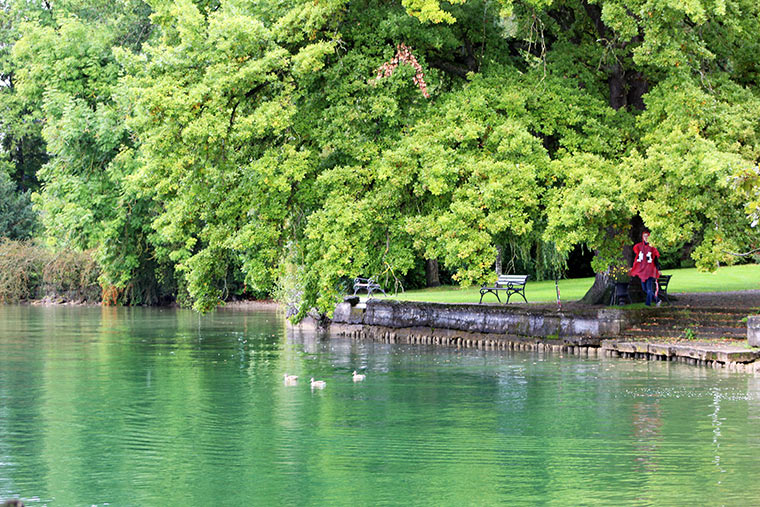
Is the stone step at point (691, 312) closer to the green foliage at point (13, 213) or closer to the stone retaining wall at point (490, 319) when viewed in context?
the stone retaining wall at point (490, 319)

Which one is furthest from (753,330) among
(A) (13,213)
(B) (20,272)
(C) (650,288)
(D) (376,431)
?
(A) (13,213)

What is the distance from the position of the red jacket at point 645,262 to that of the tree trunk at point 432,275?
22.4 meters

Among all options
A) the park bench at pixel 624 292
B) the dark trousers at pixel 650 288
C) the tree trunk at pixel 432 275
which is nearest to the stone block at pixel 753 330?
the dark trousers at pixel 650 288

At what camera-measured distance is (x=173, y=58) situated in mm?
28031

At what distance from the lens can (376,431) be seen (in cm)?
1650

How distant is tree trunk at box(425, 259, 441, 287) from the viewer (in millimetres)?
51469

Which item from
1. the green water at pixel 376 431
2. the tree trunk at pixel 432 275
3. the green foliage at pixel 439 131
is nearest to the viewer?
the green water at pixel 376 431

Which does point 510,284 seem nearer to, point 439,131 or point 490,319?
point 490,319

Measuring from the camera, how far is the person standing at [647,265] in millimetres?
29141

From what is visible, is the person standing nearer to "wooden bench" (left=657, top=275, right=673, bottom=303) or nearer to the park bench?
the park bench

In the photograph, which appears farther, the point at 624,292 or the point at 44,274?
the point at 44,274

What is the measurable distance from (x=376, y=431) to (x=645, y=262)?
14.6 m

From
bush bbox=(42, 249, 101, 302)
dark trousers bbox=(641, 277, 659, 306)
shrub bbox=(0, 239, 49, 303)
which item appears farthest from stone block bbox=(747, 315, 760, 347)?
shrub bbox=(0, 239, 49, 303)

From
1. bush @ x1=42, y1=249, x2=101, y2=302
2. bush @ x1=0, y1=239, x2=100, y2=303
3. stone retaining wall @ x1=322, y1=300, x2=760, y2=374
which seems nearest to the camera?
stone retaining wall @ x1=322, y1=300, x2=760, y2=374
